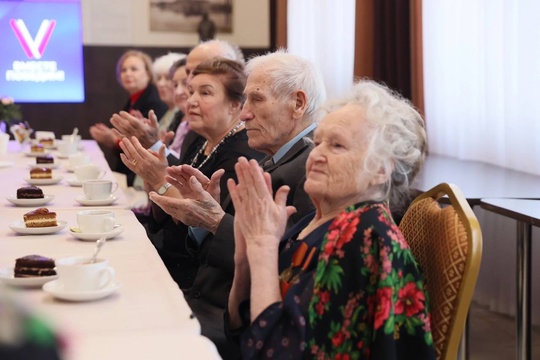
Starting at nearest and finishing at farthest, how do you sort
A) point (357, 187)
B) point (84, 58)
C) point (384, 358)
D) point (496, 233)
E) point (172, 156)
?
point (384, 358)
point (357, 187)
point (172, 156)
point (496, 233)
point (84, 58)

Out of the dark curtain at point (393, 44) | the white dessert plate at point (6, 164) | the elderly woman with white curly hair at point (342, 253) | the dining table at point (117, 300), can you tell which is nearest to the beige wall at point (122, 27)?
the dark curtain at point (393, 44)

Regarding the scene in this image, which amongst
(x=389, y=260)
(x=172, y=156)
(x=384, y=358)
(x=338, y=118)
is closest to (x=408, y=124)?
(x=338, y=118)

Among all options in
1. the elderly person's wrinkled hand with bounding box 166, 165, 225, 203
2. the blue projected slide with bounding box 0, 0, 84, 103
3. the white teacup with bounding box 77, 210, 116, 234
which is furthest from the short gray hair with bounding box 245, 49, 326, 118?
the blue projected slide with bounding box 0, 0, 84, 103

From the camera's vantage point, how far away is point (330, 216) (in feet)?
5.98

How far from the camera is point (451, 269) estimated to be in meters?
1.62

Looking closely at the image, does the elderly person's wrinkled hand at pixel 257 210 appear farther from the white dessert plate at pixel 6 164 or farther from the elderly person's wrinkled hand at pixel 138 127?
the white dessert plate at pixel 6 164

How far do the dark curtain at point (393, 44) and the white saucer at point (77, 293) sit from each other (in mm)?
4204

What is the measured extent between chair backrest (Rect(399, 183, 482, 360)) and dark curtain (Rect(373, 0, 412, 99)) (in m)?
3.97

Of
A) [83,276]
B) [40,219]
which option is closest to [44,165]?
[40,219]

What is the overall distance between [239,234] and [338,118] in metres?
0.33

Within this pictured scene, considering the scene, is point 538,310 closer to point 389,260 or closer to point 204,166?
point 204,166

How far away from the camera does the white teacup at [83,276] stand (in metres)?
1.65

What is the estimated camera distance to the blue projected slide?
24.8ft

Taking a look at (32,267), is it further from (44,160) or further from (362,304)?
(44,160)
